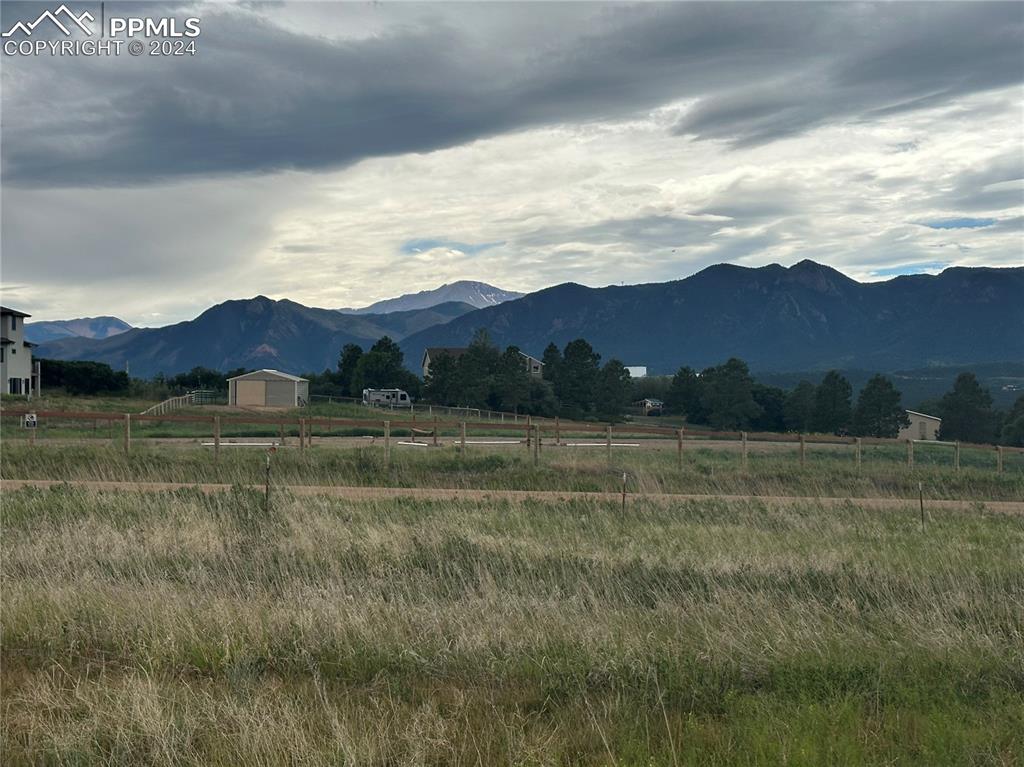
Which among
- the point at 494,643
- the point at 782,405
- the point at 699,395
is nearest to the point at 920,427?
the point at 782,405

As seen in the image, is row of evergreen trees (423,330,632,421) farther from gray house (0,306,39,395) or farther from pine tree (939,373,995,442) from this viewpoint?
gray house (0,306,39,395)

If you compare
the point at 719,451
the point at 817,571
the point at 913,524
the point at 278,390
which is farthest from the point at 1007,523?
the point at 278,390

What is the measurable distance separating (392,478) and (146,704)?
18585 millimetres

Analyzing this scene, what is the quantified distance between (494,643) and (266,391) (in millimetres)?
77662

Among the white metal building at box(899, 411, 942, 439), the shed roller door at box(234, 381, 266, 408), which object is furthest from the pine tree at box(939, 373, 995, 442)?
the shed roller door at box(234, 381, 266, 408)

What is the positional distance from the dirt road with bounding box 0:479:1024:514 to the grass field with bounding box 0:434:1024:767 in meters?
4.49

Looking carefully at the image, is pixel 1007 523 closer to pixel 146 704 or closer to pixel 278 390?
pixel 146 704

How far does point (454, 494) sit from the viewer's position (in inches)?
834

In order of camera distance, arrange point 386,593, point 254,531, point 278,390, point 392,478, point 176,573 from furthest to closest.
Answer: point 278,390 < point 392,478 < point 254,531 < point 176,573 < point 386,593

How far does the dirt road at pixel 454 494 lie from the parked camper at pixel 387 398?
2572 inches

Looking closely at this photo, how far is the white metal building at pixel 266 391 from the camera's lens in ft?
269

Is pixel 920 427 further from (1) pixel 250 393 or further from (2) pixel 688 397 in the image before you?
(1) pixel 250 393

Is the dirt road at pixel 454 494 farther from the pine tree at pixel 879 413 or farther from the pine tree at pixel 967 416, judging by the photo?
the pine tree at pixel 967 416

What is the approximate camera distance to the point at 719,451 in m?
43.2
